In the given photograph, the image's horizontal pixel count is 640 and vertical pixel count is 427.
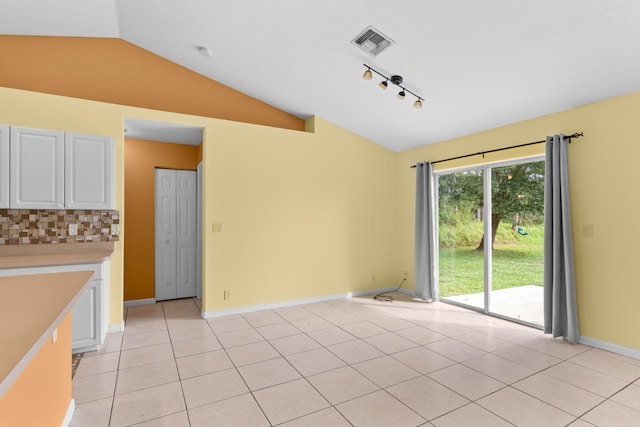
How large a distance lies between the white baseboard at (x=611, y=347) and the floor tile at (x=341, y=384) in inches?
98.0

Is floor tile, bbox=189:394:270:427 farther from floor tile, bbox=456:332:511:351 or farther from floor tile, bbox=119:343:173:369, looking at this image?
floor tile, bbox=456:332:511:351

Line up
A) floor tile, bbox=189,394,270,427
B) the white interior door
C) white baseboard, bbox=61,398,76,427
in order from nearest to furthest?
white baseboard, bbox=61,398,76,427 < floor tile, bbox=189,394,270,427 < the white interior door

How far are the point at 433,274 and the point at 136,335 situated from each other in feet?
13.4

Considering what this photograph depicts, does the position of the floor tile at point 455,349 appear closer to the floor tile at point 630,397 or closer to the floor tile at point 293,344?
the floor tile at point 630,397

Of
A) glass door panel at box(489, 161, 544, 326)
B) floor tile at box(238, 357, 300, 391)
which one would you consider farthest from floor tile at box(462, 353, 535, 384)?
floor tile at box(238, 357, 300, 391)

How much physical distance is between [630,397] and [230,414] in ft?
9.51

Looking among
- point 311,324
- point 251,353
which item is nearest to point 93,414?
point 251,353

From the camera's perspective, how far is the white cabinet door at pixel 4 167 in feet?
9.81

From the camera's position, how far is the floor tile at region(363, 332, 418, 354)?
10.6 feet

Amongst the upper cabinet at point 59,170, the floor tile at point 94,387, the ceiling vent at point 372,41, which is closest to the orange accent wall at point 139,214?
the upper cabinet at point 59,170

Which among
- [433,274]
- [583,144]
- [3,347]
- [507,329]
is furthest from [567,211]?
[3,347]

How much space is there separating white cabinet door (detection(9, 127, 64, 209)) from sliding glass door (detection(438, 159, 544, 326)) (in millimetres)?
4947

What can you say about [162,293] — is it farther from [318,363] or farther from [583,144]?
[583,144]

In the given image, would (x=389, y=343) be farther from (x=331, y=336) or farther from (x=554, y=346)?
(x=554, y=346)
